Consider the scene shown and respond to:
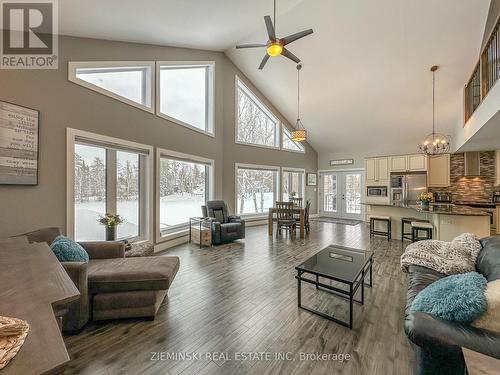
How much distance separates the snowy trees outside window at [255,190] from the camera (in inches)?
287

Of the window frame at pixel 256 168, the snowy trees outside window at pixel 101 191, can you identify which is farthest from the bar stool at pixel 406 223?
the snowy trees outside window at pixel 101 191

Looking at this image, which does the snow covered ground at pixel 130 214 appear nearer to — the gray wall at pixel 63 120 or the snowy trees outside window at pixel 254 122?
the gray wall at pixel 63 120

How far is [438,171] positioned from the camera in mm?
6836

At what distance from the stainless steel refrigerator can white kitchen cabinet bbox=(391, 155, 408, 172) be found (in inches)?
8.4

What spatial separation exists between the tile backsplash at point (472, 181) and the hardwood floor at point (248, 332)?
5.35 m

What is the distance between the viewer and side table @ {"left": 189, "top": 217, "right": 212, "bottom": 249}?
471cm

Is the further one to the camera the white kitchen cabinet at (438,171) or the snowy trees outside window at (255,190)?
the snowy trees outside window at (255,190)

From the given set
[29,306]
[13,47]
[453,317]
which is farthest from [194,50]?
[453,317]

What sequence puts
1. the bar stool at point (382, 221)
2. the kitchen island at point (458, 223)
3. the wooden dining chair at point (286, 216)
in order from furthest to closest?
the wooden dining chair at point (286, 216) → the bar stool at point (382, 221) → the kitchen island at point (458, 223)

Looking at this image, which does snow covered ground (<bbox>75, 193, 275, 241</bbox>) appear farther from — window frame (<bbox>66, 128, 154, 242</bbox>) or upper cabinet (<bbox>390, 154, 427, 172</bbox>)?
upper cabinet (<bbox>390, 154, 427, 172</bbox>)

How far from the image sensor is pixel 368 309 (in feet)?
7.84

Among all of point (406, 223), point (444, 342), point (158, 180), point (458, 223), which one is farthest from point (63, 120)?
point (406, 223)

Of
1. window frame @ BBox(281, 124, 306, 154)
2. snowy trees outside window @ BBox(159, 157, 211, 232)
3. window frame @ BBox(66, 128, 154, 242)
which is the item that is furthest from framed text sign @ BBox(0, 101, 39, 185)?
window frame @ BBox(281, 124, 306, 154)

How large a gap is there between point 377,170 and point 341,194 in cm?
176
